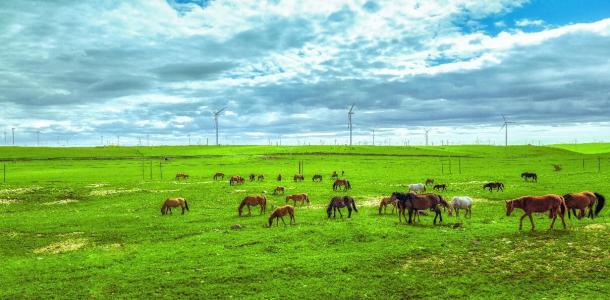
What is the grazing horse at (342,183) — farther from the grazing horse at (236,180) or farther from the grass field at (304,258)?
the grass field at (304,258)

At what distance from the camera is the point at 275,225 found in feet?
81.8

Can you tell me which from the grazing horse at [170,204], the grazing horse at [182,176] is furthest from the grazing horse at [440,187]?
the grazing horse at [182,176]

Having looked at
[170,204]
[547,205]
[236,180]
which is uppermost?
[547,205]

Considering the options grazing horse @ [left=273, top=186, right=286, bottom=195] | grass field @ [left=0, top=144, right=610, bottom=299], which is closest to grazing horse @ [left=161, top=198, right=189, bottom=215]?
grass field @ [left=0, top=144, right=610, bottom=299]

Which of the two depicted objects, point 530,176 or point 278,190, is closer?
point 278,190

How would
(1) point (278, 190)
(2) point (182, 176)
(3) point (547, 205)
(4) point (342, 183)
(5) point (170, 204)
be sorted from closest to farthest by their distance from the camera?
(3) point (547, 205)
(5) point (170, 204)
(1) point (278, 190)
(4) point (342, 183)
(2) point (182, 176)

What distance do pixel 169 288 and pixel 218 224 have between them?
11.2m

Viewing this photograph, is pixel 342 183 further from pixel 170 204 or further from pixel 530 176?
pixel 530 176

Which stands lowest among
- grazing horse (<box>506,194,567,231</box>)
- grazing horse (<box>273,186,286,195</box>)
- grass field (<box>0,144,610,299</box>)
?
grass field (<box>0,144,610,299</box>)

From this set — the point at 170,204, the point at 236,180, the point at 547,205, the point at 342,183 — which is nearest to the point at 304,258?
the point at 547,205

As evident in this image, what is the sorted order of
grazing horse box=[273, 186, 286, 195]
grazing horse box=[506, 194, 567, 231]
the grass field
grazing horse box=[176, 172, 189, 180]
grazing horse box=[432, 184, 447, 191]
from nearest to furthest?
the grass field
grazing horse box=[506, 194, 567, 231]
grazing horse box=[273, 186, 286, 195]
grazing horse box=[432, 184, 447, 191]
grazing horse box=[176, 172, 189, 180]

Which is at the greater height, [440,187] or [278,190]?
[278,190]

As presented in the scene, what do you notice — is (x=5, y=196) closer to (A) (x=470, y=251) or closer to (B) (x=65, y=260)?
(B) (x=65, y=260)

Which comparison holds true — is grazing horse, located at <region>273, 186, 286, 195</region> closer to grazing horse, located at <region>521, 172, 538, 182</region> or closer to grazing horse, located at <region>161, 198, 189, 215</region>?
grazing horse, located at <region>161, 198, 189, 215</region>
